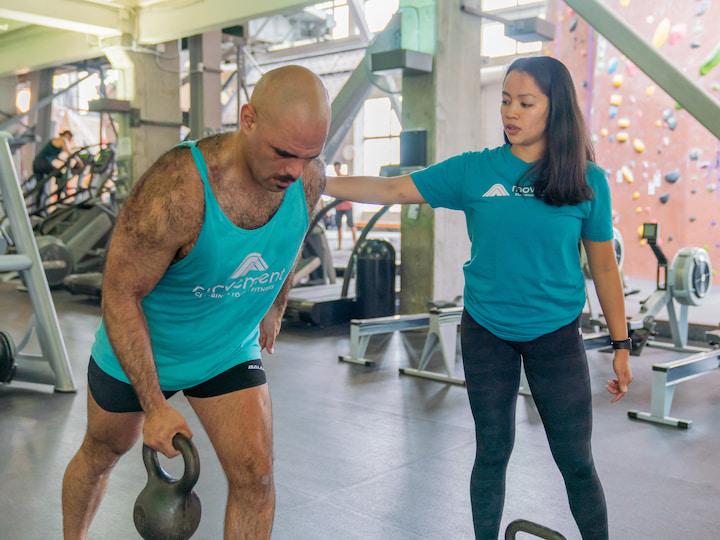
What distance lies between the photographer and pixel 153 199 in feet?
4.66

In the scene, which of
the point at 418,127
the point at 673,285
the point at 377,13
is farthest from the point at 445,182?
the point at 377,13

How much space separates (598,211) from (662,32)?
281 inches

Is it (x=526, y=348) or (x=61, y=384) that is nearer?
(x=526, y=348)

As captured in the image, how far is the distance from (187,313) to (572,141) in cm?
94

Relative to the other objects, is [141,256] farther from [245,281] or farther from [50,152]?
[50,152]

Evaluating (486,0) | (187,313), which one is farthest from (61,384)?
(486,0)

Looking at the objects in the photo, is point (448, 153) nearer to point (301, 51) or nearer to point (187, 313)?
point (187, 313)

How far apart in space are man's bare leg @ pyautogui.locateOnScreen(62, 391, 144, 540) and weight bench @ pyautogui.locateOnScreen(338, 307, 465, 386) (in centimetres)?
282

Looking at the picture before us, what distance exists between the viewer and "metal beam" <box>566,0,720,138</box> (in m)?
4.41

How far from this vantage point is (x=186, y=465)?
1.22 m

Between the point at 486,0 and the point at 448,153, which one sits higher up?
the point at 486,0

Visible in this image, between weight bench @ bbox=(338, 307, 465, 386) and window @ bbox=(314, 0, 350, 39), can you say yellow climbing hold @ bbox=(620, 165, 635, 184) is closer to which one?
weight bench @ bbox=(338, 307, 465, 386)

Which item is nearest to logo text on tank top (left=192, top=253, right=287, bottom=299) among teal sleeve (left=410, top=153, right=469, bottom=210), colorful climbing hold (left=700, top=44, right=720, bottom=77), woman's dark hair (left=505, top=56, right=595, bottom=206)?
teal sleeve (left=410, top=153, right=469, bottom=210)

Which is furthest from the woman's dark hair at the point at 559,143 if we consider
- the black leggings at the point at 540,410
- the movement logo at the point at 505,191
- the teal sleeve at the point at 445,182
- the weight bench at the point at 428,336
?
the weight bench at the point at 428,336
